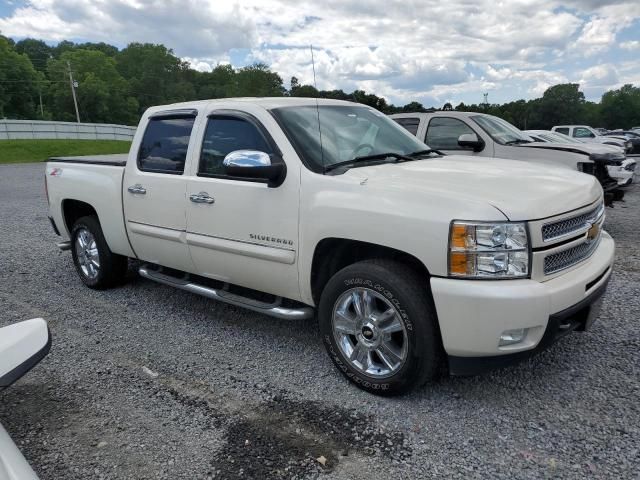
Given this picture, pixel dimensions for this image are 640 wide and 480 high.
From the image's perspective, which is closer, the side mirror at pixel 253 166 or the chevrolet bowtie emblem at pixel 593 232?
the chevrolet bowtie emblem at pixel 593 232

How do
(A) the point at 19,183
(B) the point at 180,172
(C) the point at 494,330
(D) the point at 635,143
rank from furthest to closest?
(D) the point at 635,143
(A) the point at 19,183
(B) the point at 180,172
(C) the point at 494,330

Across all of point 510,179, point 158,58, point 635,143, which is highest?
point 158,58

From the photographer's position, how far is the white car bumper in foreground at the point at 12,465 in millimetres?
1608

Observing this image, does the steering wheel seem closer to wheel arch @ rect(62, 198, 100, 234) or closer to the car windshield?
wheel arch @ rect(62, 198, 100, 234)

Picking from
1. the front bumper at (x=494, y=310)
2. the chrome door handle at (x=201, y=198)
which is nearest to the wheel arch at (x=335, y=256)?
the front bumper at (x=494, y=310)

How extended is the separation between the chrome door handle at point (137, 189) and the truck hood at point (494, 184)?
2093 mm

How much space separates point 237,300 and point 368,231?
1352 millimetres

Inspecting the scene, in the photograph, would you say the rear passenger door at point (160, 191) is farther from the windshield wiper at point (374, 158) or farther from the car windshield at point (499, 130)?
the car windshield at point (499, 130)

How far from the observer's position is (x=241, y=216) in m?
3.86

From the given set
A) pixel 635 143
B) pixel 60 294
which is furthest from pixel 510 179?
pixel 635 143

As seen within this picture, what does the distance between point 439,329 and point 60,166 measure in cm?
474

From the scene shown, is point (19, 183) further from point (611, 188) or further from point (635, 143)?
point (635, 143)

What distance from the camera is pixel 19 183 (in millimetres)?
17672

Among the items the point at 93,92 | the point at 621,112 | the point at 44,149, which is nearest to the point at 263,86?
the point at 44,149
